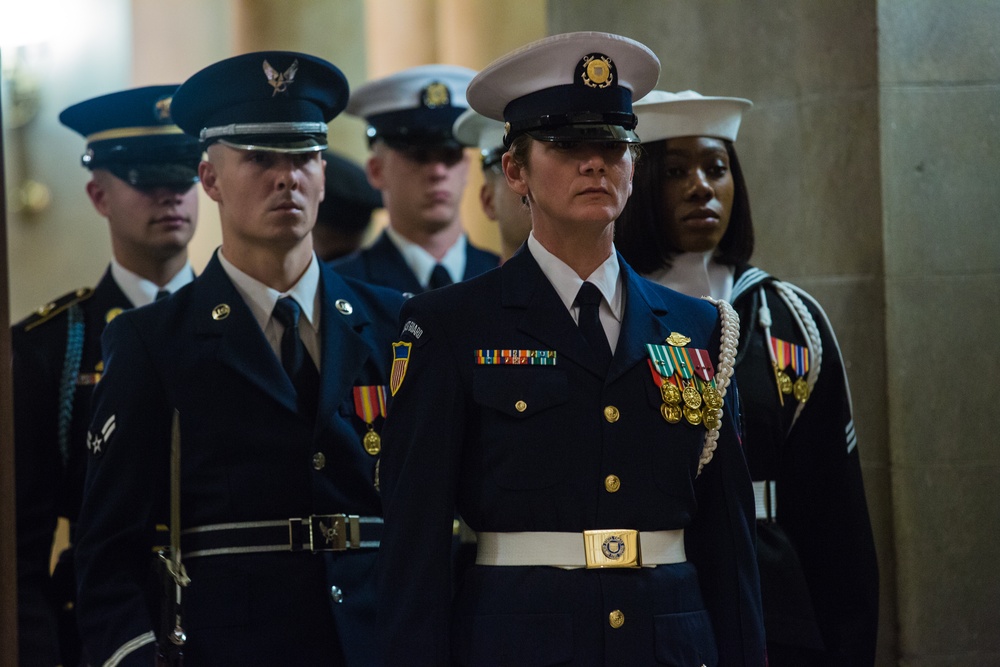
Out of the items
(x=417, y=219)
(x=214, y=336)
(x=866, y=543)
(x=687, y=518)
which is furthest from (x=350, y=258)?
(x=687, y=518)

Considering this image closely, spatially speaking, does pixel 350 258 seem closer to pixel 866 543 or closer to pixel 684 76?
pixel 684 76

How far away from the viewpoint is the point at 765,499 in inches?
142

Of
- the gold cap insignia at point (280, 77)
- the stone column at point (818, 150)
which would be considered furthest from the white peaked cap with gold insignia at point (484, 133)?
the gold cap insignia at point (280, 77)

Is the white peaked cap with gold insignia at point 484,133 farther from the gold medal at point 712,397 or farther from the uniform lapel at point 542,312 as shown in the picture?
the gold medal at point 712,397

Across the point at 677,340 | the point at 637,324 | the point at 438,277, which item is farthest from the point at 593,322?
the point at 438,277

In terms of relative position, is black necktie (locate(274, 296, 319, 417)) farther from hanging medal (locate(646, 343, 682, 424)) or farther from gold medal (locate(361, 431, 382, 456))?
hanging medal (locate(646, 343, 682, 424))

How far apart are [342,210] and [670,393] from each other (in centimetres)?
429

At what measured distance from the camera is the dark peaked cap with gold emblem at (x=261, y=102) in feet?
11.9

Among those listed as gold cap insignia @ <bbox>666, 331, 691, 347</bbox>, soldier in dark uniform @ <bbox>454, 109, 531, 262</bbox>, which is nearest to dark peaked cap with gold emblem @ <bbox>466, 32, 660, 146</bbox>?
gold cap insignia @ <bbox>666, 331, 691, 347</bbox>

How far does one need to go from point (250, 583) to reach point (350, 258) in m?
2.64

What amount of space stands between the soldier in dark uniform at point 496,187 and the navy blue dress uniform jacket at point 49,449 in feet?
4.03

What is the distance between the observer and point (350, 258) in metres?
5.81

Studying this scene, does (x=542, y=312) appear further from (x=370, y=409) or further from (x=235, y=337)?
(x=235, y=337)

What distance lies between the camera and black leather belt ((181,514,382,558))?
3350mm
